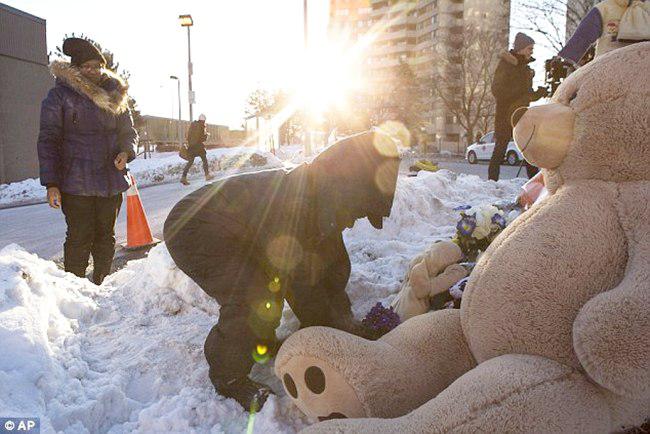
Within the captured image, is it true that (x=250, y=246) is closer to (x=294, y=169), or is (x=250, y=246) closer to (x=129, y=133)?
(x=294, y=169)

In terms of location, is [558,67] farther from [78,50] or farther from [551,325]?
[78,50]

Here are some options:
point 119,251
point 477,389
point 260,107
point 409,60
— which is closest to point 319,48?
point 119,251

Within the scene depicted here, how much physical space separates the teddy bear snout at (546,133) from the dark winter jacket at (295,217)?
0.76 meters

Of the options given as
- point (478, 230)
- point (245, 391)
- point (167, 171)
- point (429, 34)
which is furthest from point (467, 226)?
point (429, 34)

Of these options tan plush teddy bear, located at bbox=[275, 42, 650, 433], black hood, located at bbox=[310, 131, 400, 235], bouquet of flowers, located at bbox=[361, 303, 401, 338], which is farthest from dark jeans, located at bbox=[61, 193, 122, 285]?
tan plush teddy bear, located at bbox=[275, 42, 650, 433]

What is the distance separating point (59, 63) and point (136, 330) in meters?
2.15

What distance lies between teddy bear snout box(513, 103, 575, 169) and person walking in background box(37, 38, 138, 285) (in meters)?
3.09

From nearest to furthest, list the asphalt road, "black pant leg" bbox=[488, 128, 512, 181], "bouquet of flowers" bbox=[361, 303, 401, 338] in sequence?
1. "bouquet of flowers" bbox=[361, 303, 401, 338]
2. the asphalt road
3. "black pant leg" bbox=[488, 128, 512, 181]

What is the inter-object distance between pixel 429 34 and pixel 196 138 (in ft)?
193

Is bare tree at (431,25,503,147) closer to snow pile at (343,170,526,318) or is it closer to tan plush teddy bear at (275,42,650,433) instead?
snow pile at (343,170,526,318)

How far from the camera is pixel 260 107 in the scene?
60.1 meters

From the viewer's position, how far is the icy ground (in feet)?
5.60

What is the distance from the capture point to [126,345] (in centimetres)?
239

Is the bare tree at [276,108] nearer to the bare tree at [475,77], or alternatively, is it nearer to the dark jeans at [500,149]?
the bare tree at [475,77]
